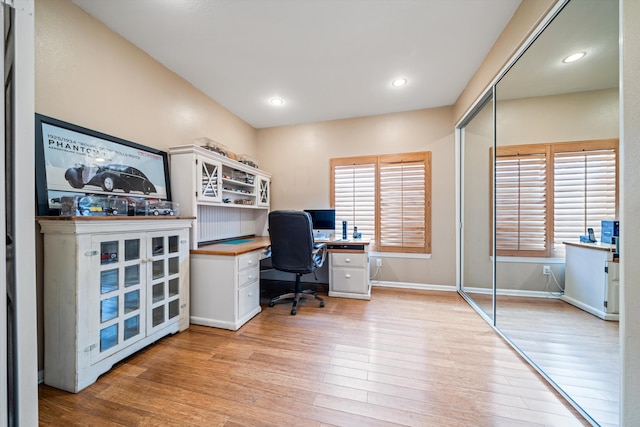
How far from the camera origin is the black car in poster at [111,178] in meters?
1.70

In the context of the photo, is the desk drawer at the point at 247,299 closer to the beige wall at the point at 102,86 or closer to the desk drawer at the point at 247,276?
the desk drawer at the point at 247,276

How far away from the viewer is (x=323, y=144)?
150 inches

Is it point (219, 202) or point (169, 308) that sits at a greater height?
point (219, 202)

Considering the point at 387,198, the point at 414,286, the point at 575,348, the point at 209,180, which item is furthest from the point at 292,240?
the point at 575,348

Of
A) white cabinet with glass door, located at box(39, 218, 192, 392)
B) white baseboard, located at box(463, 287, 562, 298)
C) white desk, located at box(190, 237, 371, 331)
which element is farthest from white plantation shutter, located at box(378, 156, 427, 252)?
white cabinet with glass door, located at box(39, 218, 192, 392)

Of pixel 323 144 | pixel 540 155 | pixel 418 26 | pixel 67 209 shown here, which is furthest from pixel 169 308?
pixel 540 155

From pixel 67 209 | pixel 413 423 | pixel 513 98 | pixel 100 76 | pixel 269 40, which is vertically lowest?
pixel 413 423

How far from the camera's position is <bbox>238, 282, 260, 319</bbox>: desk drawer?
7.48 feet

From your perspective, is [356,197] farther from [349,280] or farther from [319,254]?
[349,280]

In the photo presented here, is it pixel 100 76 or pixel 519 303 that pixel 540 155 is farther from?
pixel 100 76

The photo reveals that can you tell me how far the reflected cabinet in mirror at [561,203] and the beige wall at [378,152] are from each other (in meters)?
0.84

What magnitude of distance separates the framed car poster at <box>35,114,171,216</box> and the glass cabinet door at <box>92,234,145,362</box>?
1.50 feet

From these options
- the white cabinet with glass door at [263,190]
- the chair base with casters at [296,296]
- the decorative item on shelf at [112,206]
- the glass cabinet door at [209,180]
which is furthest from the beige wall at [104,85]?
the chair base with casters at [296,296]
